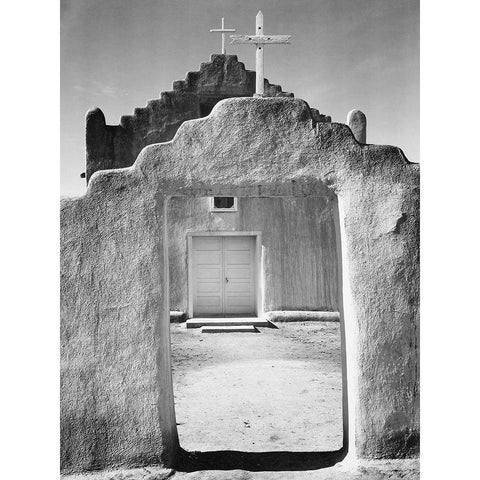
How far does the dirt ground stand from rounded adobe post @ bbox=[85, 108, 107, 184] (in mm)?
4692

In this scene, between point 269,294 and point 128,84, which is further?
point 269,294

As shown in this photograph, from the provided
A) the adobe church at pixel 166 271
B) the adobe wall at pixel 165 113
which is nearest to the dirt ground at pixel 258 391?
the adobe church at pixel 166 271

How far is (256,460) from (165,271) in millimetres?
A: 1935

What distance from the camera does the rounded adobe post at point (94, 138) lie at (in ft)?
38.9

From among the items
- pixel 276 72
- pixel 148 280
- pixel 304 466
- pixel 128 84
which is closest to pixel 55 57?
pixel 128 84

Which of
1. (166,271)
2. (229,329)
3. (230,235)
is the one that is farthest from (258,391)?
(230,235)

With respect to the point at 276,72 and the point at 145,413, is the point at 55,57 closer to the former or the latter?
the point at 276,72

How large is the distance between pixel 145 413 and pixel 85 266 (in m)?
1.25

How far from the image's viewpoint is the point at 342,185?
3.99 meters

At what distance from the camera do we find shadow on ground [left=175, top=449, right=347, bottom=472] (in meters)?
4.18

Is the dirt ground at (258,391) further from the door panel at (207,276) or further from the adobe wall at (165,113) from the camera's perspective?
the adobe wall at (165,113)

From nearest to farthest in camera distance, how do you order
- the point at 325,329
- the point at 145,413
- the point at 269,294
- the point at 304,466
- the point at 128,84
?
the point at 145,413 → the point at 304,466 → the point at 128,84 → the point at 325,329 → the point at 269,294

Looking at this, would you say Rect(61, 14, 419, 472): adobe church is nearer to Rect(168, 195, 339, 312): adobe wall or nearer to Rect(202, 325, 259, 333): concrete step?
Rect(202, 325, 259, 333): concrete step

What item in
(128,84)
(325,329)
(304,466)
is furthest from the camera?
(325,329)
